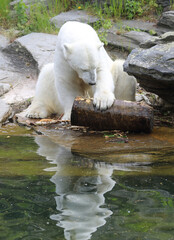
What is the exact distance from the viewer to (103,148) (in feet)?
13.9

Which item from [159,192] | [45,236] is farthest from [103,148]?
[45,236]

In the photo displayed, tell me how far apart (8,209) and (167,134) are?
267 centimetres

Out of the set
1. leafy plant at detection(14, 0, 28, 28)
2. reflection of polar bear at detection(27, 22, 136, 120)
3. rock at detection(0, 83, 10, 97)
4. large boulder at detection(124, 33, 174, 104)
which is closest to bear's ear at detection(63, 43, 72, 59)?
reflection of polar bear at detection(27, 22, 136, 120)

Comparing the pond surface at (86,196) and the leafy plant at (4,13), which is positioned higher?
the leafy plant at (4,13)

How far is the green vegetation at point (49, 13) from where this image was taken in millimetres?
9895

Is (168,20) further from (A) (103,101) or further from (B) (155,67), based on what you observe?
(A) (103,101)

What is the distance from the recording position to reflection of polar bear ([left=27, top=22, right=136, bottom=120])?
15.8ft

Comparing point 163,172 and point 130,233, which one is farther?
point 163,172

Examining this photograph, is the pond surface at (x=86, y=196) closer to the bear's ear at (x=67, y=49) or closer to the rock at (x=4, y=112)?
the bear's ear at (x=67, y=49)

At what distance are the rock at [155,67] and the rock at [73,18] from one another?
16.3ft

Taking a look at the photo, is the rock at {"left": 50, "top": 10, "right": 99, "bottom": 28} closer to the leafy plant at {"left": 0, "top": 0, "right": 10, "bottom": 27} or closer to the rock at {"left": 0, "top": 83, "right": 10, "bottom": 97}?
the leafy plant at {"left": 0, "top": 0, "right": 10, "bottom": 27}

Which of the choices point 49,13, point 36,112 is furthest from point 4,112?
point 49,13

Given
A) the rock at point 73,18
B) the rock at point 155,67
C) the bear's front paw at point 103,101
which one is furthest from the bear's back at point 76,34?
the rock at point 73,18

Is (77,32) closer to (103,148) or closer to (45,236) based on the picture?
(103,148)
